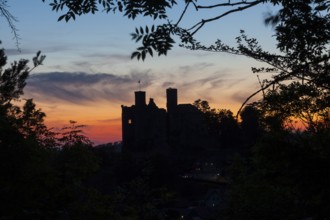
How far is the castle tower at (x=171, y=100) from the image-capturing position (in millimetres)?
79012

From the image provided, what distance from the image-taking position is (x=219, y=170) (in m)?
66.1

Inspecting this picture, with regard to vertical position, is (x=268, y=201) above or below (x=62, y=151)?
below

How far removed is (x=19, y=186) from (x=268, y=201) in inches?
342

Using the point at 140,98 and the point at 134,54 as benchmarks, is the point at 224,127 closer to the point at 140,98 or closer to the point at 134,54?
the point at 140,98

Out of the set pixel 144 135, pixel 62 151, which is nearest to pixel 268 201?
pixel 62 151

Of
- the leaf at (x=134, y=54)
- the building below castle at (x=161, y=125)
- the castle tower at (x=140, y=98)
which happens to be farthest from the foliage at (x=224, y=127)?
the leaf at (x=134, y=54)

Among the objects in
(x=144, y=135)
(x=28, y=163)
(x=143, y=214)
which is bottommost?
(x=143, y=214)

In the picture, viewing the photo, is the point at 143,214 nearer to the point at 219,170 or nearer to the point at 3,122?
the point at 3,122

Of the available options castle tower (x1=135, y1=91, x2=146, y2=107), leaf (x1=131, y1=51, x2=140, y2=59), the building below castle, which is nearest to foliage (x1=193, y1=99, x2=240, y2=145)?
the building below castle

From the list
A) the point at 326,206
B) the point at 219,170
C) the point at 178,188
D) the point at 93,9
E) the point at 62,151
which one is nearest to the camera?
the point at 326,206

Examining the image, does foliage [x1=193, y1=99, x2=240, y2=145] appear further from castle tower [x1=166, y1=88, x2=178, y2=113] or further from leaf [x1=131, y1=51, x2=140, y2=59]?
leaf [x1=131, y1=51, x2=140, y2=59]

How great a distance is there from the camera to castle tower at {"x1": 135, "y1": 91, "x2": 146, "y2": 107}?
78.4 m

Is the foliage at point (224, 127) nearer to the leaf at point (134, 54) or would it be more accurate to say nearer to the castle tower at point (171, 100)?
the castle tower at point (171, 100)

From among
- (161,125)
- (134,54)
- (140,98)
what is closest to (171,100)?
(161,125)
